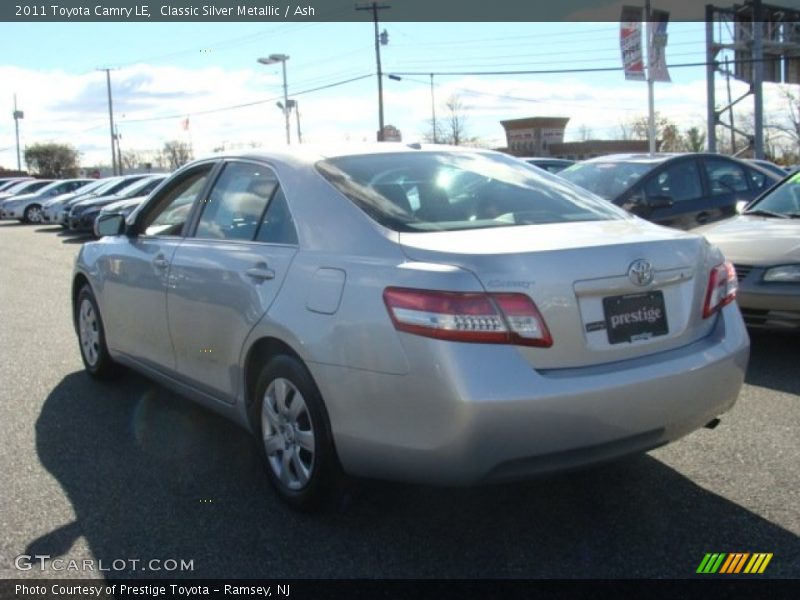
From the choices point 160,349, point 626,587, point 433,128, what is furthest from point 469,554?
point 433,128

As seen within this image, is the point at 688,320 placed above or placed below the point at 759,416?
above

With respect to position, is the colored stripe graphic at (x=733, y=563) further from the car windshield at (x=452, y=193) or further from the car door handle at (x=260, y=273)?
the car door handle at (x=260, y=273)

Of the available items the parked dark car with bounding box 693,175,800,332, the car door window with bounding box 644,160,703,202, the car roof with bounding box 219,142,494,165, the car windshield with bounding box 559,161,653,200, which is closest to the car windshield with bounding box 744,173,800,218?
the parked dark car with bounding box 693,175,800,332

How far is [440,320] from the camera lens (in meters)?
2.97

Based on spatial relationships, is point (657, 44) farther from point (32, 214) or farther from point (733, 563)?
point (733, 563)

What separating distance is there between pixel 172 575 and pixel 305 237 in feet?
4.87

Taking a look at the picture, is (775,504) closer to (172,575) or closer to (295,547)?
(295,547)

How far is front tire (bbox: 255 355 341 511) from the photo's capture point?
11.2 ft

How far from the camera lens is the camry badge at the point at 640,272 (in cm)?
320

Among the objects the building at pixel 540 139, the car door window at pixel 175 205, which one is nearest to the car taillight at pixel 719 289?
the car door window at pixel 175 205

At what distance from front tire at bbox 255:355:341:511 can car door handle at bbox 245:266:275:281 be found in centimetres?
38

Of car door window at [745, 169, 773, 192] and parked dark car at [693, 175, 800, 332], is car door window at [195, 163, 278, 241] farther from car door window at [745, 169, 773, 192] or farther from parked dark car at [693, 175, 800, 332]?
car door window at [745, 169, 773, 192]

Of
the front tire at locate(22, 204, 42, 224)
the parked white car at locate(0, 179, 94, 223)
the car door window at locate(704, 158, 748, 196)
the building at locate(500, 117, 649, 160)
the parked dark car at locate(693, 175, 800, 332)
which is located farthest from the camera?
the building at locate(500, 117, 649, 160)

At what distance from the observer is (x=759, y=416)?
15.7 feet
